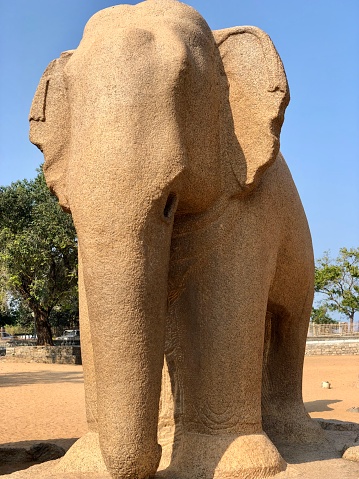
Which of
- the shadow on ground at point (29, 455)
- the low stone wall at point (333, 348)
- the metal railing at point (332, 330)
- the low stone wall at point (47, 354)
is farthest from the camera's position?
the metal railing at point (332, 330)

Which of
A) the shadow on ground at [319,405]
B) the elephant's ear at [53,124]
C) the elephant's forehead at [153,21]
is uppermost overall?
the elephant's forehead at [153,21]

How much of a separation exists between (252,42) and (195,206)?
2.94 feet

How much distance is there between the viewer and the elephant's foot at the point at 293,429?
399 cm

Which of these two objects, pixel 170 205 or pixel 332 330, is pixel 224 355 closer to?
pixel 170 205

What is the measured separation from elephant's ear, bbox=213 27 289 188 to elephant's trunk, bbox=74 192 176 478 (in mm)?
767

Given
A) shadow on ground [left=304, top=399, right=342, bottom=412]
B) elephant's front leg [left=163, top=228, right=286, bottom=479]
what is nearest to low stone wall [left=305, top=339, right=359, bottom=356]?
shadow on ground [left=304, top=399, right=342, bottom=412]

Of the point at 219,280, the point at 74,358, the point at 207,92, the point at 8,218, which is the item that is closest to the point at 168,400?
the point at 219,280

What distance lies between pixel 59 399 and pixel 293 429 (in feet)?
30.3

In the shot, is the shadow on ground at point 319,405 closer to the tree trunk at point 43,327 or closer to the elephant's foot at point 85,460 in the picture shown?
the elephant's foot at point 85,460

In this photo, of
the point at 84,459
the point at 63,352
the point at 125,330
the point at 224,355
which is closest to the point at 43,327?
the point at 63,352

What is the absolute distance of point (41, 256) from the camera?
885 inches

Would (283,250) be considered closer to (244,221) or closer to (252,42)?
(244,221)

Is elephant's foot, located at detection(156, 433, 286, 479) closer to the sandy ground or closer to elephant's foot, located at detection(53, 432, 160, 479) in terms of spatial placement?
elephant's foot, located at detection(53, 432, 160, 479)

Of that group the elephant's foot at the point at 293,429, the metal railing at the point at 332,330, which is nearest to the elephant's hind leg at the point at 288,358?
the elephant's foot at the point at 293,429
